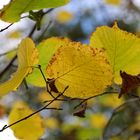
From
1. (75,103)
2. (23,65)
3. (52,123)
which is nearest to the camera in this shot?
(23,65)

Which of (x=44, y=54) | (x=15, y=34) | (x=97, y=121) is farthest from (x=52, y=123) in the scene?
(x=44, y=54)

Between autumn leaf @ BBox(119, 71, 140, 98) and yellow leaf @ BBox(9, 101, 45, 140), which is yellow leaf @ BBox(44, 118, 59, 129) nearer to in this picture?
yellow leaf @ BBox(9, 101, 45, 140)

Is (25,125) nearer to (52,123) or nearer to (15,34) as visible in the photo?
(15,34)

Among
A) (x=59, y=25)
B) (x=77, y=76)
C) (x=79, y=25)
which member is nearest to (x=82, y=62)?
(x=77, y=76)

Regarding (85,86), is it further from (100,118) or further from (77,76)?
(100,118)

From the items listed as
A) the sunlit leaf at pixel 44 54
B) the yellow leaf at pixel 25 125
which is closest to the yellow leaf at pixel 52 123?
the yellow leaf at pixel 25 125

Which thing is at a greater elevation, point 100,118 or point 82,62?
point 82,62

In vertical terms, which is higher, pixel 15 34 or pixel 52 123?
pixel 15 34

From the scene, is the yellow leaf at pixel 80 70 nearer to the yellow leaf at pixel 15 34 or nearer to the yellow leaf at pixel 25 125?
the yellow leaf at pixel 25 125
